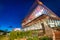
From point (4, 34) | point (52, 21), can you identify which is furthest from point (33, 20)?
point (4, 34)

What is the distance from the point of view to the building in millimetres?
7055

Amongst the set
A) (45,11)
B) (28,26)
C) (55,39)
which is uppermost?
(45,11)

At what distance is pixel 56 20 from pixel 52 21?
0.55ft

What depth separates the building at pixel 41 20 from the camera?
7.05 m

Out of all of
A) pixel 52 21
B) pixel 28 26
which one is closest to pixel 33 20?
pixel 28 26

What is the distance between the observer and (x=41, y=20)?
23.7 feet

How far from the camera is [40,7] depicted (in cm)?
743

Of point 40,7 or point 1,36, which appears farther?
point 40,7

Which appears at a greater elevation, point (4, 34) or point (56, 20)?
point (56, 20)

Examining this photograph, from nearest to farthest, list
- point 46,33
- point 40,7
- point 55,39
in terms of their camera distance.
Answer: point 55,39 < point 46,33 < point 40,7

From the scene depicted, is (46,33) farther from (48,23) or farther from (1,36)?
(1,36)

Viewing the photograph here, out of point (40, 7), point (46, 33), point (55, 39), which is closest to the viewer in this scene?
point (55, 39)

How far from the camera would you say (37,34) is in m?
6.96

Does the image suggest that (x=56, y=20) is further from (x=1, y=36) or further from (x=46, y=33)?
(x=1, y=36)
